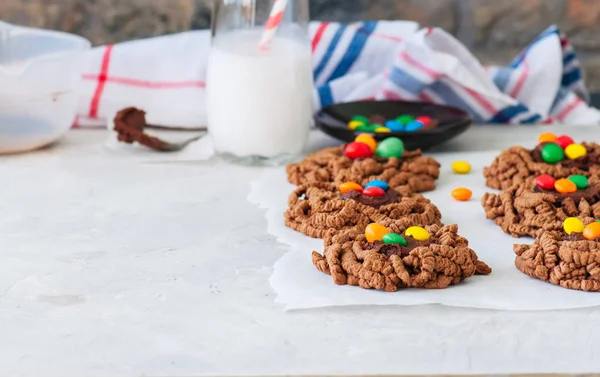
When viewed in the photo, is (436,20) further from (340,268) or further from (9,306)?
(9,306)

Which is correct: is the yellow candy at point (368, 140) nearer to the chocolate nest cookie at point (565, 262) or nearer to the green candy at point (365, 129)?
the green candy at point (365, 129)

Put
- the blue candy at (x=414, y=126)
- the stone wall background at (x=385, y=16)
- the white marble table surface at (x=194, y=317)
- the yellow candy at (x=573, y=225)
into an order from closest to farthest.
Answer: the white marble table surface at (x=194, y=317) → the yellow candy at (x=573, y=225) → the blue candy at (x=414, y=126) → the stone wall background at (x=385, y=16)

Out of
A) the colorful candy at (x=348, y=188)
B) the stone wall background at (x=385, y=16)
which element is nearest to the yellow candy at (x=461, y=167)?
the colorful candy at (x=348, y=188)

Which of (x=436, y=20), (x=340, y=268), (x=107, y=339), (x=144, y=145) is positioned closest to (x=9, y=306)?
(x=107, y=339)

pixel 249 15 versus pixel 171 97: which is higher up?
pixel 249 15

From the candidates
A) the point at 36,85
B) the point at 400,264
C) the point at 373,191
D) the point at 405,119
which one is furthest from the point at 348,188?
the point at 36,85

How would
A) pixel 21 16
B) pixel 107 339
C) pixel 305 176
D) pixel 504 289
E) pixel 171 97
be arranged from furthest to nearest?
pixel 21 16
pixel 171 97
pixel 305 176
pixel 504 289
pixel 107 339
